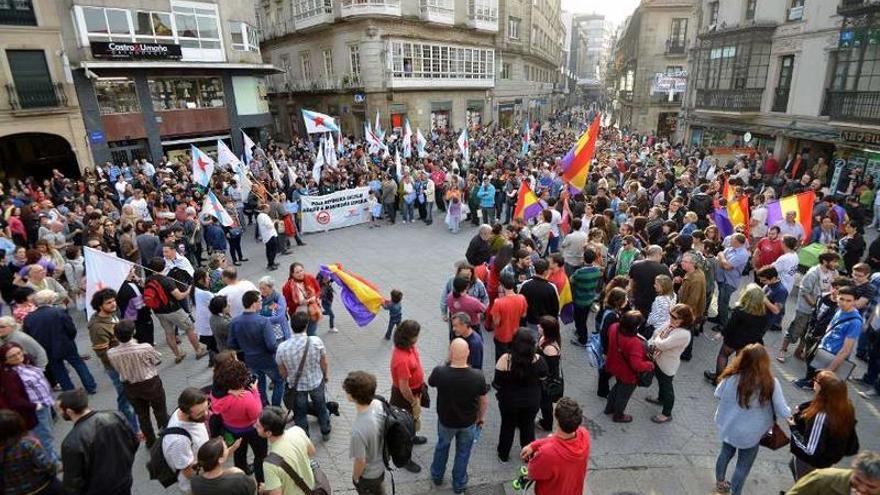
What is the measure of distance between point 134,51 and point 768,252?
26.0 metres

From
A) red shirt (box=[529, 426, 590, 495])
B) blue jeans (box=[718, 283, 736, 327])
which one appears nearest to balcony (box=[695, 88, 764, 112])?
blue jeans (box=[718, 283, 736, 327])

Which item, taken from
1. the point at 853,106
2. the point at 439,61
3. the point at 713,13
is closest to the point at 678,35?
the point at 713,13

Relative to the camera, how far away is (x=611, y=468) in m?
5.26

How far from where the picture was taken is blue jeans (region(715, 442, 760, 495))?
4.48 meters

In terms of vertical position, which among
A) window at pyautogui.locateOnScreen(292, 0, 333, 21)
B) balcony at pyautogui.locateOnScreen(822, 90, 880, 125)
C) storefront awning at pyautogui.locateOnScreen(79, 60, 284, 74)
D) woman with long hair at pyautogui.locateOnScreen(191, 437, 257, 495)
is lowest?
woman with long hair at pyautogui.locateOnScreen(191, 437, 257, 495)

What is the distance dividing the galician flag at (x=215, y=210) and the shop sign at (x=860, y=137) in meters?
19.4

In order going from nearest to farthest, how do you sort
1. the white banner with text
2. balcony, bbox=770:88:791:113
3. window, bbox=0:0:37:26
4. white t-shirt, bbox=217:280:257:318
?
white t-shirt, bbox=217:280:257:318
the white banner with text
window, bbox=0:0:37:26
balcony, bbox=770:88:791:113

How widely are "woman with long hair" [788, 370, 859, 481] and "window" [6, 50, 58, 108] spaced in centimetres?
2656

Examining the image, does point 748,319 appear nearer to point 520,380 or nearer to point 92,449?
point 520,380

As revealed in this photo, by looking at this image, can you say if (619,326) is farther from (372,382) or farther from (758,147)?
(758,147)

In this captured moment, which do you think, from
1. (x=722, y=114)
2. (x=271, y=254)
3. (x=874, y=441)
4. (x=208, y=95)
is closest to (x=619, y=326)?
(x=874, y=441)

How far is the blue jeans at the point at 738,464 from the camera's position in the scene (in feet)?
14.7

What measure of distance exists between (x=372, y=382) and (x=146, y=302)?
4780 millimetres

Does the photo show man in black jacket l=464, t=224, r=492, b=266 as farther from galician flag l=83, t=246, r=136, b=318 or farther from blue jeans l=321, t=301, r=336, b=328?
galician flag l=83, t=246, r=136, b=318
